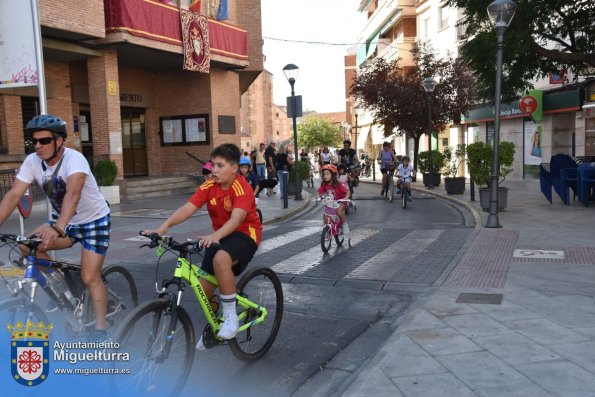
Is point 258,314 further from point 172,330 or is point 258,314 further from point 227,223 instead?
point 172,330

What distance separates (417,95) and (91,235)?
80.2ft

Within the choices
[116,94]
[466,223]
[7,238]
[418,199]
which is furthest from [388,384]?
[116,94]

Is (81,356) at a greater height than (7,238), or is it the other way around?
(7,238)

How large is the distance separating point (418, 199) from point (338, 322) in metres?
13.6

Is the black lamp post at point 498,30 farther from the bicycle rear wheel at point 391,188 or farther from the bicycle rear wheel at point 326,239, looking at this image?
the bicycle rear wheel at point 391,188

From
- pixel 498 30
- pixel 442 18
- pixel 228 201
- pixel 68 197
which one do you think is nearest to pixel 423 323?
pixel 228 201

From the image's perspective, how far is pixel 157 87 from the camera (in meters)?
24.0

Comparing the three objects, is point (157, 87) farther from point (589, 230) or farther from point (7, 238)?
point (7, 238)

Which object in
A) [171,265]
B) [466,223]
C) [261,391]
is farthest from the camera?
[466,223]

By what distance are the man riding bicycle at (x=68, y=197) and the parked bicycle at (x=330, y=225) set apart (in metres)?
5.12

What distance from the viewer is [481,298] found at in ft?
19.5

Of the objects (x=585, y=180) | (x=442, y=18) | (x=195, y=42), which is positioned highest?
(x=442, y=18)

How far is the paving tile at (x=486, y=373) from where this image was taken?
367cm

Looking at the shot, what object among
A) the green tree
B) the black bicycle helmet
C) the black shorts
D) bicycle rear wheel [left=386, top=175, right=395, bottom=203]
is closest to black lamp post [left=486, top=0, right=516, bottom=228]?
bicycle rear wheel [left=386, top=175, right=395, bottom=203]
